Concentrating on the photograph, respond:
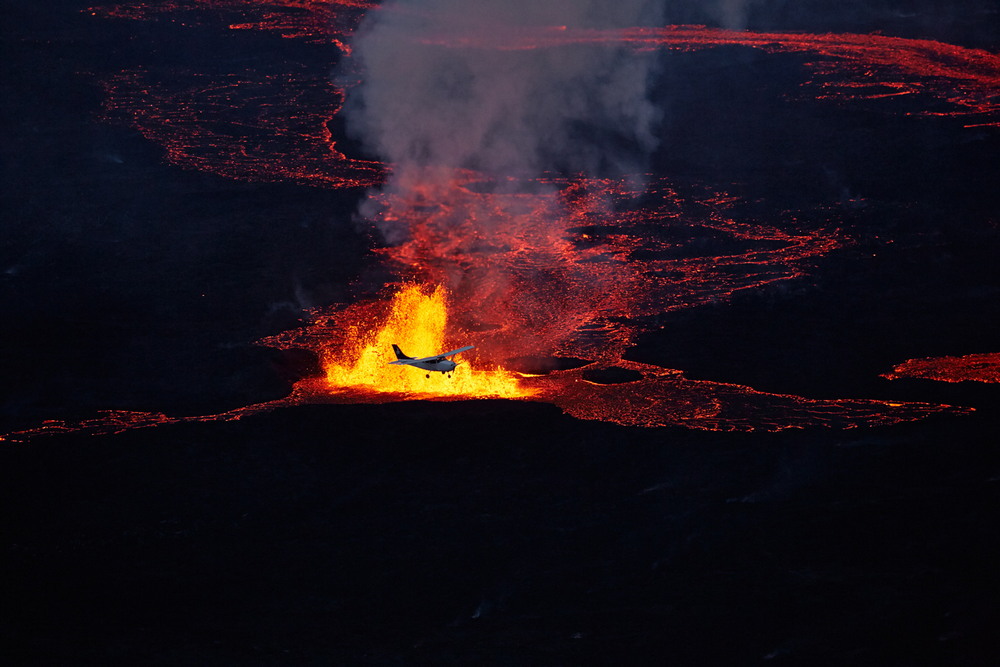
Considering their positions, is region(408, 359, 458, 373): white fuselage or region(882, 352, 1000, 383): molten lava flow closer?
region(408, 359, 458, 373): white fuselage

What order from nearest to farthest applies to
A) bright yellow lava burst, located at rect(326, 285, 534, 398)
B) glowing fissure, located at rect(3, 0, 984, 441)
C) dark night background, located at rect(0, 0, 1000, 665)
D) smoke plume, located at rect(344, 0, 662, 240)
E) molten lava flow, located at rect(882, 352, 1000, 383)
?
dark night background, located at rect(0, 0, 1000, 665)
glowing fissure, located at rect(3, 0, 984, 441)
bright yellow lava burst, located at rect(326, 285, 534, 398)
molten lava flow, located at rect(882, 352, 1000, 383)
smoke plume, located at rect(344, 0, 662, 240)

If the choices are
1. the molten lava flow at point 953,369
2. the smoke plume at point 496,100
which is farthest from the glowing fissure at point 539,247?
the molten lava flow at point 953,369

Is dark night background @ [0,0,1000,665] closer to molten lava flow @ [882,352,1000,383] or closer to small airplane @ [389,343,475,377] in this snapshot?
molten lava flow @ [882,352,1000,383]

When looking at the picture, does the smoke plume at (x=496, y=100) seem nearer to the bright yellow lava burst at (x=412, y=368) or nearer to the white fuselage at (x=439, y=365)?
the bright yellow lava burst at (x=412, y=368)

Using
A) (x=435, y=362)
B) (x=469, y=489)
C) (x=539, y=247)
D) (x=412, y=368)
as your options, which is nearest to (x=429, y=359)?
(x=435, y=362)

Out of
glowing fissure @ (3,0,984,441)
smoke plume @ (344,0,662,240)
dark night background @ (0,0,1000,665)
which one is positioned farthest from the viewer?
smoke plume @ (344,0,662,240)

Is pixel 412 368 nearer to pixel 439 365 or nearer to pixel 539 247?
pixel 439 365

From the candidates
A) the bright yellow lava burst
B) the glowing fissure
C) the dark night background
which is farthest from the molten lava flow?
the bright yellow lava burst
